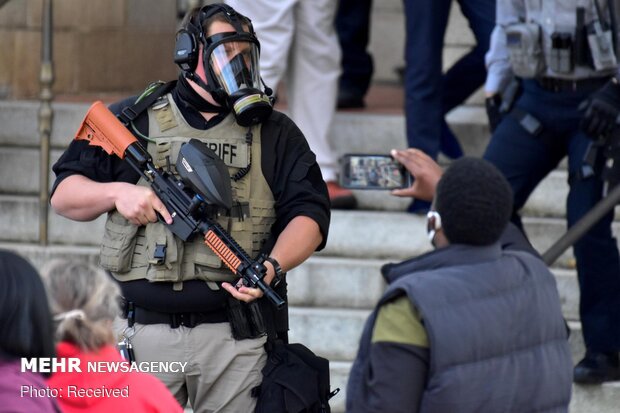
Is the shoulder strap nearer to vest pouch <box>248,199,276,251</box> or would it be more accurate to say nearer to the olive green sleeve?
vest pouch <box>248,199,276,251</box>

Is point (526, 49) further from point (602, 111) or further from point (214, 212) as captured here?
point (214, 212)

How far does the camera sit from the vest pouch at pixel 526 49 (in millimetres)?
5324

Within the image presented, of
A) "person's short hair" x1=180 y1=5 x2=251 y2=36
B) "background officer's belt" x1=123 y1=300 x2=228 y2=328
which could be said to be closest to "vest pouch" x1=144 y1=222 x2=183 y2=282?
"background officer's belt" x1=123 y1=300 x2=228 y2=328

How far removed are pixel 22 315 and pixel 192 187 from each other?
128 cm

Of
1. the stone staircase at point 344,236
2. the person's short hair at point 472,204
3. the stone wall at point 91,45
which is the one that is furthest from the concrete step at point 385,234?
the person's short hair at point 472,204

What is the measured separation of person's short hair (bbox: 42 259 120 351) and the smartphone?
Result: 1.25m

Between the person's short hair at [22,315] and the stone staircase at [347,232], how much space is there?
2.99 m

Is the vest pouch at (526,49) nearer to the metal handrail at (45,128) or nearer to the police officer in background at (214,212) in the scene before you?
the police officer in background at (214,212)

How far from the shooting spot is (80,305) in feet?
9.83

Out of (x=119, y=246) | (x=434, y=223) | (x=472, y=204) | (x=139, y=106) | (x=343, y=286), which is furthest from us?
(x=343, y=286)

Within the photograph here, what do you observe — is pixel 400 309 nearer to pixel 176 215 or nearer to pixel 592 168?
pixel 176 215

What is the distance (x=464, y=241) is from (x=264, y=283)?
35.6 inches

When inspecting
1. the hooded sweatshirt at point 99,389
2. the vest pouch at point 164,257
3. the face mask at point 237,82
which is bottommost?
the hooded sweatshirt at point 99,389

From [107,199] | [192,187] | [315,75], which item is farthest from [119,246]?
[315,75]
